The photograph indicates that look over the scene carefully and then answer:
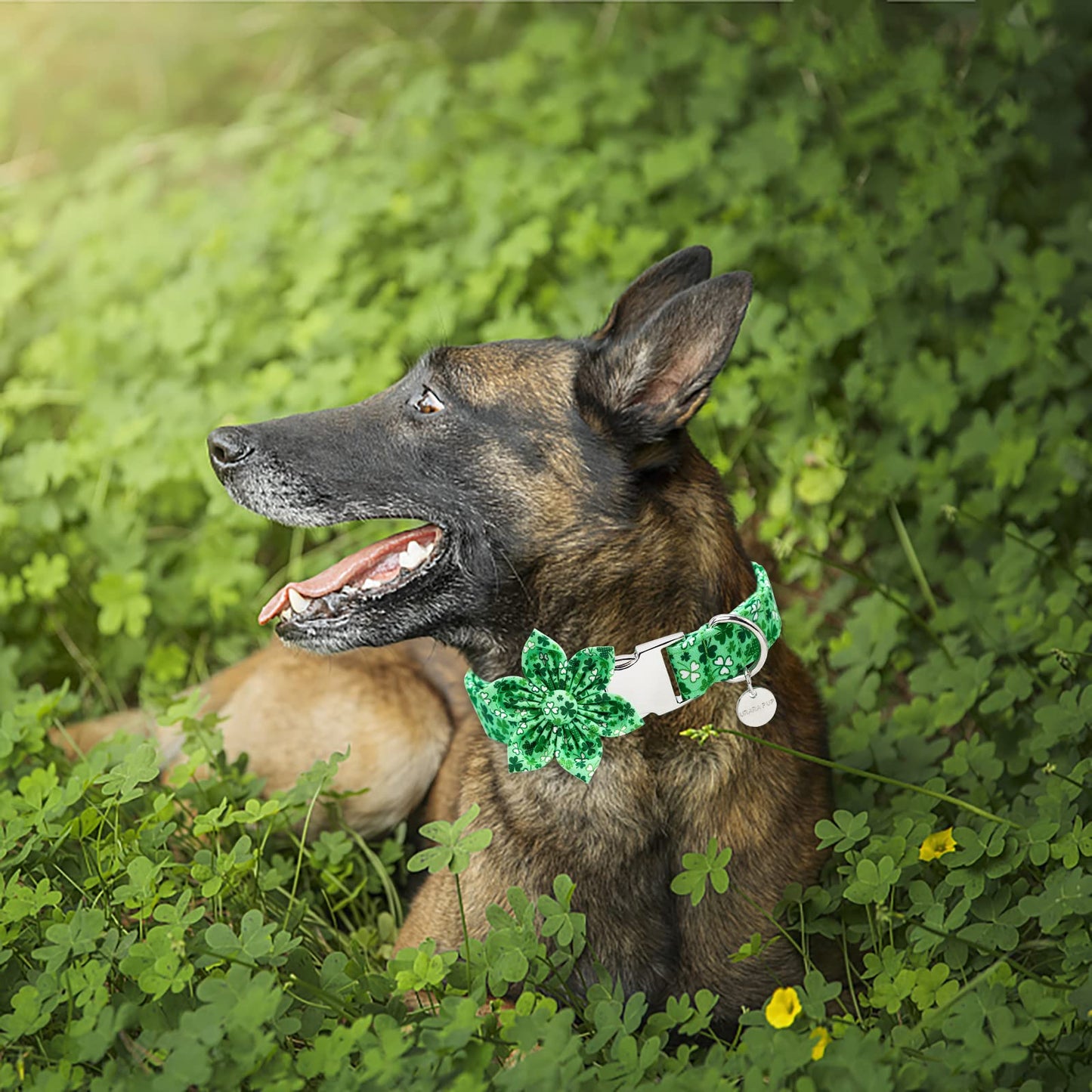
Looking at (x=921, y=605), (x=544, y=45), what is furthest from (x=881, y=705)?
(x=544, y=45)

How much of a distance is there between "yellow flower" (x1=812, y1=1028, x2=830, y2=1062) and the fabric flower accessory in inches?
27.1

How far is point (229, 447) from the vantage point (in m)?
2.82

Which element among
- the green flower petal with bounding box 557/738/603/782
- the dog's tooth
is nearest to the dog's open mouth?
the dog's tooth

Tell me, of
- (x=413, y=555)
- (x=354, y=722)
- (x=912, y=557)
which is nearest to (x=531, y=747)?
(x=413, y=555)

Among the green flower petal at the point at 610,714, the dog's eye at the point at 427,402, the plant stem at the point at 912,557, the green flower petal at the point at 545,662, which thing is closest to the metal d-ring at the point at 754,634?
the green flower petal at the point at 610,714

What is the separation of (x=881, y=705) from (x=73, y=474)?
316 centimetres

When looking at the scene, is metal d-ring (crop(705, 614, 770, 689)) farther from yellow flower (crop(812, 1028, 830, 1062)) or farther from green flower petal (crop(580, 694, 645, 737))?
yellow flower (crop(812, 1028, 830, 1062))

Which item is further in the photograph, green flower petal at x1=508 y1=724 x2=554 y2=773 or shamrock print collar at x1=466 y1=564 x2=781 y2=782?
green flower petal at x1=508 y1=724 x2=554 y2=773

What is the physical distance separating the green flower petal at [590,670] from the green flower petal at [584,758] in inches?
4.4

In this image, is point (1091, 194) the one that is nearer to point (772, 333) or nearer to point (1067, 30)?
point (1067, 30)

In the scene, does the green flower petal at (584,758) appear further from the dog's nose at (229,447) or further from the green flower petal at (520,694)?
the dog's nose at (229,447)

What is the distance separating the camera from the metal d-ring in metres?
2.56

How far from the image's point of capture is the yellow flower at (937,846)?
2.62m

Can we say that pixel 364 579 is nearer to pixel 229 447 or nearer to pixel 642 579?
pixel 229 447
